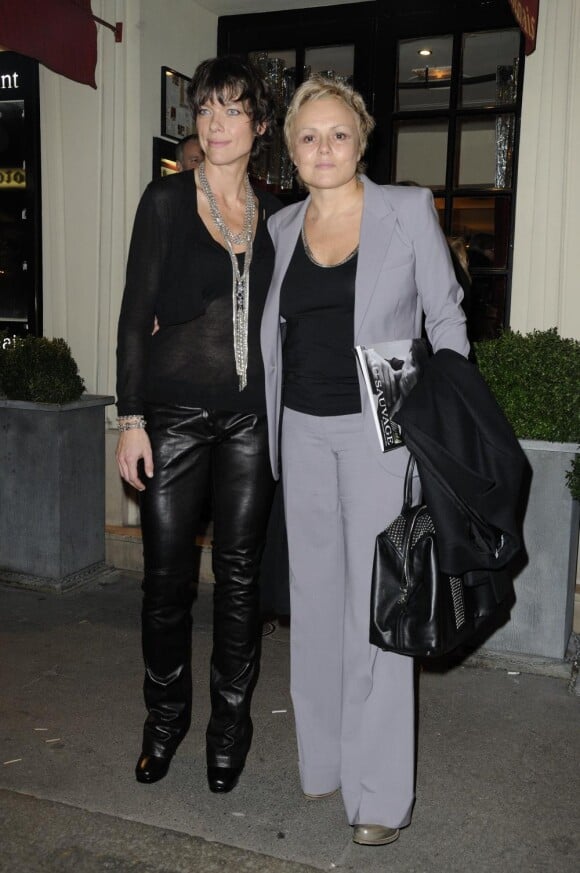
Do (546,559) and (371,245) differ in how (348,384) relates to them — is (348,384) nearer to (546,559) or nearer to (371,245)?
(371,245)

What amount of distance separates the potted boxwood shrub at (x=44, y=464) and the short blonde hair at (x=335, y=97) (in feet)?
9.71

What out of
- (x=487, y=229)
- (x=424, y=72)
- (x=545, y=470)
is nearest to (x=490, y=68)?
(x=424, y=72)

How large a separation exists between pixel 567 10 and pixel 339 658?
147 inches

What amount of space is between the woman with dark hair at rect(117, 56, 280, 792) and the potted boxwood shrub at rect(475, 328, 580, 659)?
5.23ft

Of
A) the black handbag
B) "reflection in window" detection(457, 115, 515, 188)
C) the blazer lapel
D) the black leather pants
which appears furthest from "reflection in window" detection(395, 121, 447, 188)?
the black handbag

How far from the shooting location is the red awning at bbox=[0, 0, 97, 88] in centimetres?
474

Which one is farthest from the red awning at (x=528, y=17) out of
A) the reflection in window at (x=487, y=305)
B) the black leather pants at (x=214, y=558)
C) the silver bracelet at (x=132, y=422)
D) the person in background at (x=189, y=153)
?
the silver bracelet at (x=132, y=422)

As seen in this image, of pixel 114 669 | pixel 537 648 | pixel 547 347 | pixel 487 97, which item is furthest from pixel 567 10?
pixel 114 669

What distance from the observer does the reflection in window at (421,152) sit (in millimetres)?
5684

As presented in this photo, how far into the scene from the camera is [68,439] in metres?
5.32

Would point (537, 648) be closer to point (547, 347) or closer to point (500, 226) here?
point (547, 347)

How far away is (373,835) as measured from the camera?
9.13 feet

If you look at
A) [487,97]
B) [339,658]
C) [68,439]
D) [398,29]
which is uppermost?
[398,29]

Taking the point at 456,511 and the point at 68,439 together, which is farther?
the point at 68,439
